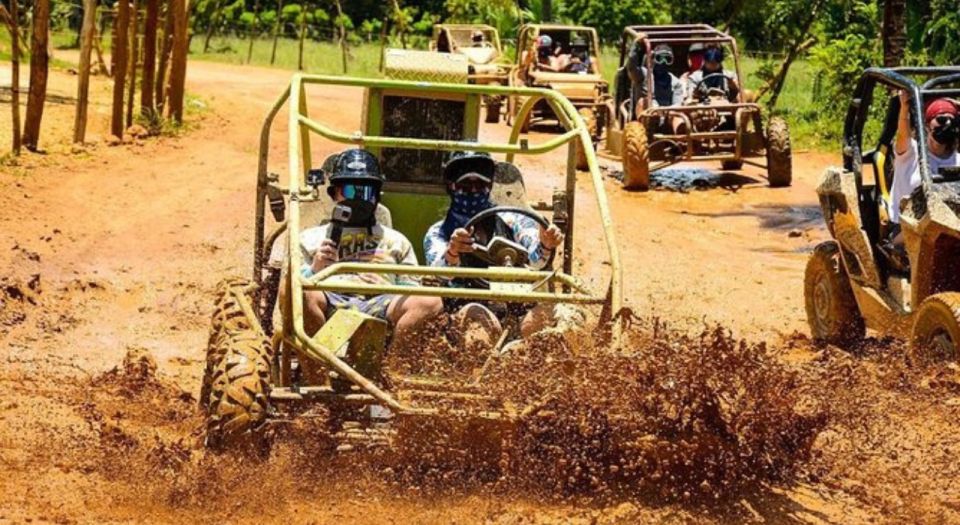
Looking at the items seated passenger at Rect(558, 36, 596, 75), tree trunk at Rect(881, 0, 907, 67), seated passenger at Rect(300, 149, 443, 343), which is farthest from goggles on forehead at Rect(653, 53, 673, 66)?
seated passenger at Rect(300, 149, 443, 343)

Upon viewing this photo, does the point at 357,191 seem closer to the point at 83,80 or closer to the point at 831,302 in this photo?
the point at 831,302

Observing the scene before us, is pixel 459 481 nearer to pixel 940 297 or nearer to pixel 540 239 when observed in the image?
pixel 540 239

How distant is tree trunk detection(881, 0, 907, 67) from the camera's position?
55.4 feet

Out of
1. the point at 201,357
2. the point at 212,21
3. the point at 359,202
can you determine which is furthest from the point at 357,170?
the point at 212,21

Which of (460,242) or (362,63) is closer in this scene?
(460,242)

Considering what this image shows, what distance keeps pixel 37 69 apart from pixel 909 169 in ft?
32.8

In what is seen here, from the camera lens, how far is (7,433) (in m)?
7.03

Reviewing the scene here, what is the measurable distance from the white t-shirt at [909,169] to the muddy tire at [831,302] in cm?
85

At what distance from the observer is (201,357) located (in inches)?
378

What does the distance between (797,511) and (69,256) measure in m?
7.27

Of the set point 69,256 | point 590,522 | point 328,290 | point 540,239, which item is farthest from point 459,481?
point 69,256

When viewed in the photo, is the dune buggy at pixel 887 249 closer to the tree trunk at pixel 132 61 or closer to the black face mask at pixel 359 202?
the black face mask at pixel 359 202

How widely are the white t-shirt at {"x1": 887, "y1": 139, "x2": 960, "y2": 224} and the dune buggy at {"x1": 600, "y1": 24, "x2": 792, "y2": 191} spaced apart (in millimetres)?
8789

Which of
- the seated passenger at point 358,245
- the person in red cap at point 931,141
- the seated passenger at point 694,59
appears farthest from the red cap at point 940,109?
the seated passenger at point 694,59
